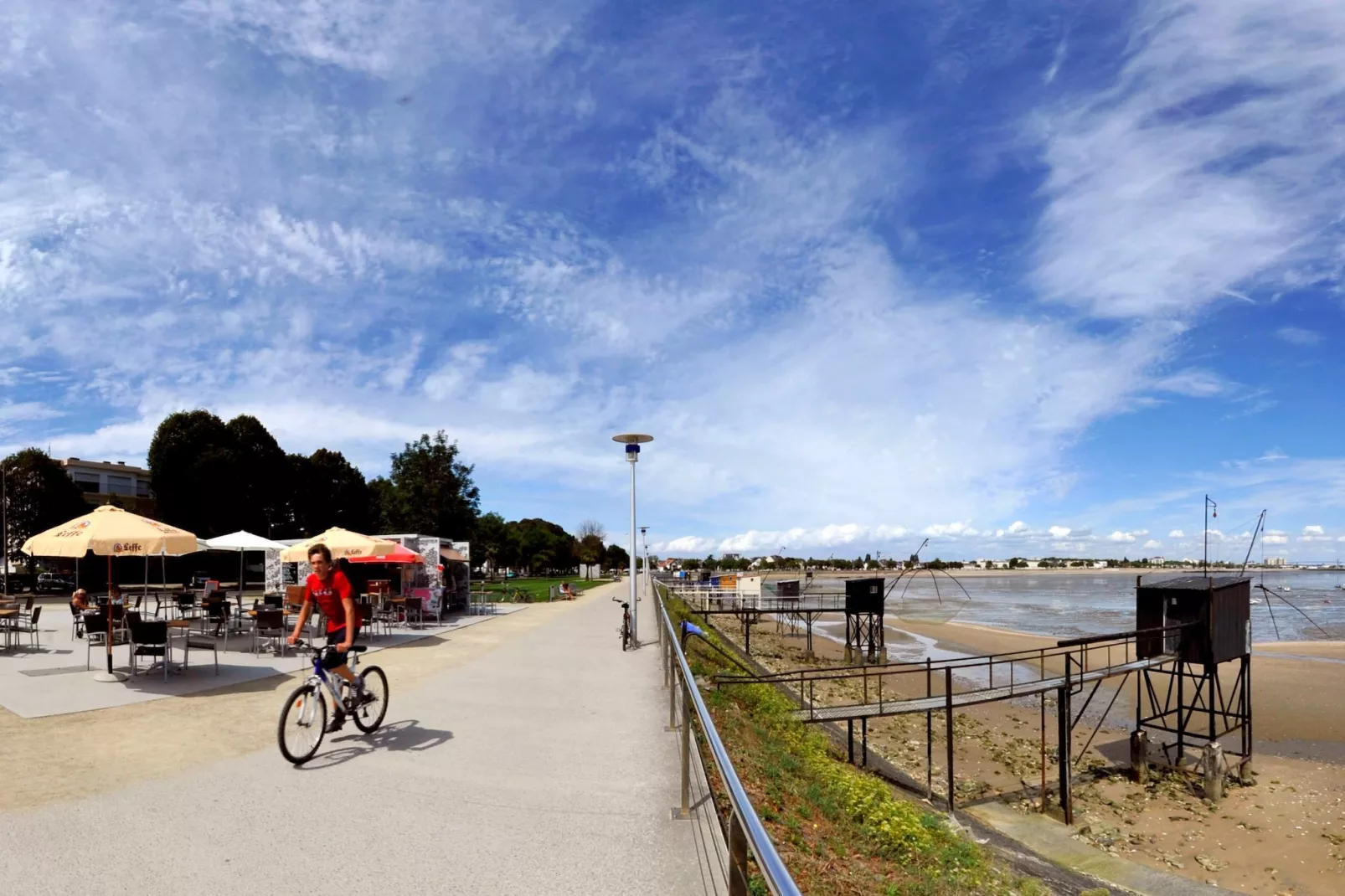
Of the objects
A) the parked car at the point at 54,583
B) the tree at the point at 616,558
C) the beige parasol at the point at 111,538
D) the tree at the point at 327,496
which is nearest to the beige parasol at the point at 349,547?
the beige parasol at the point at 111,538

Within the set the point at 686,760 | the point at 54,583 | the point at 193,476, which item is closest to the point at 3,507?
the point at 54,583

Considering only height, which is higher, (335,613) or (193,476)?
(193,476)

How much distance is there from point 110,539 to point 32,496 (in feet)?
138

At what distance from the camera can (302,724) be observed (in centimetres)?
668

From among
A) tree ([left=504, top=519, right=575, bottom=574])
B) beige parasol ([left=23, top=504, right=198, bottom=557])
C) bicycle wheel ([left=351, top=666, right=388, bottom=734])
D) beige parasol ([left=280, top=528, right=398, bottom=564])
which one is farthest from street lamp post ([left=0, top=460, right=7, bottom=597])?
tree ([left=504, top=519, right=575, bottom=574])

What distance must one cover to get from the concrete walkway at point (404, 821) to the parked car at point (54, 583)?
43868 millimetres

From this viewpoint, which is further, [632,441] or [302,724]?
[632,441]

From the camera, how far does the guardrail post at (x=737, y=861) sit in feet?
10.3

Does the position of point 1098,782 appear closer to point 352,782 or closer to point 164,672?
point 352,782

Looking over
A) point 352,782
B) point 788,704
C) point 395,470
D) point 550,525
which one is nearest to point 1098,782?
point 788,704

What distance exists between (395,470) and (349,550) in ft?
127

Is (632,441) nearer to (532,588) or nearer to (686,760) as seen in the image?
(686,760)

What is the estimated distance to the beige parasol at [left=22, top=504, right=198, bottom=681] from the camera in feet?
35.0

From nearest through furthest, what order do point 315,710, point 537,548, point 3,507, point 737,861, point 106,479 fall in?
point 737,861 → point 315,710 → point 3,507 → point 106,479 → point 537,548
